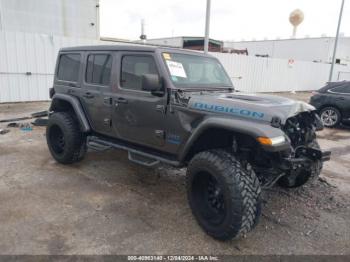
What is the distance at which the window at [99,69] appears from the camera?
391 centimetres

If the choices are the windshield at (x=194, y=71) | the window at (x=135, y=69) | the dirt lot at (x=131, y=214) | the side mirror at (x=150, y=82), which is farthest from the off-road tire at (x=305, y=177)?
the window at (x=135, y=69)

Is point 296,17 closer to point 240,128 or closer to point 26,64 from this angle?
point 26,64

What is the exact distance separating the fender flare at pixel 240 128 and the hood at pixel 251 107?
3.4 inches

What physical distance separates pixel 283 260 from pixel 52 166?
12.0 ft

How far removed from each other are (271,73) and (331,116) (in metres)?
10.4

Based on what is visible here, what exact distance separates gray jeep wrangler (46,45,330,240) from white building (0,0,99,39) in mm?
11644

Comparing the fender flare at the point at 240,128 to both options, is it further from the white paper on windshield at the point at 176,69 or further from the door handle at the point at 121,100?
the door handle at the point at 121,100

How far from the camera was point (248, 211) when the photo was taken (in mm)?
2520

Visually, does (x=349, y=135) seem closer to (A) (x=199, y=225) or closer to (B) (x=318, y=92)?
(B) (x=318, y=92)

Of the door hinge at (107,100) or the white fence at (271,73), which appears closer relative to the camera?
the door hinge at (107,100)

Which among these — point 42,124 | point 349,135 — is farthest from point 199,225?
point 349,135

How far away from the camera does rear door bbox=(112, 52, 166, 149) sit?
10.9 ft

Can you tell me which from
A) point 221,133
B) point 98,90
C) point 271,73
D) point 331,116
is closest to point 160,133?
point 221,133

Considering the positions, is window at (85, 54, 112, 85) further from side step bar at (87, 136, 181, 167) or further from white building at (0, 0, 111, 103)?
white building at (0, 0, 111, 103)
